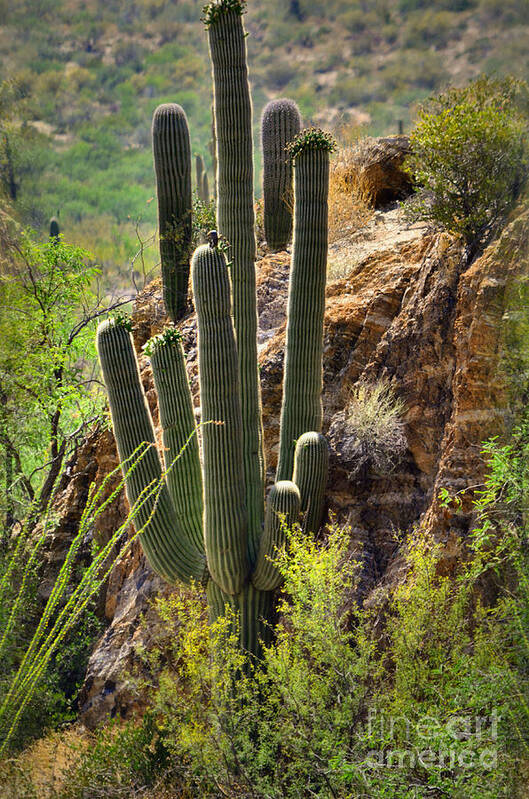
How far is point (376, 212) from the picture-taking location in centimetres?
1065

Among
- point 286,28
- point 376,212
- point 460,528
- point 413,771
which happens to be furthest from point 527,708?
point 286,28

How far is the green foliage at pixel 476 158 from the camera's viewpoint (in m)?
7.02

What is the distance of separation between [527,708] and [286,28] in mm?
47765

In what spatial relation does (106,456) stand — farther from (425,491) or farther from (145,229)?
(145,229)

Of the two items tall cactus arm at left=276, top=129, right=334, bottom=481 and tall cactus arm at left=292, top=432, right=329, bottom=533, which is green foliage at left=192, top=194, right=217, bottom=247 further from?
tall cactus arm at left=292, top=432, right=329, bottom=533

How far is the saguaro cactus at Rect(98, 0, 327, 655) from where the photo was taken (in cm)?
675

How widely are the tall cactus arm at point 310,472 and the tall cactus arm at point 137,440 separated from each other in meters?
1.13

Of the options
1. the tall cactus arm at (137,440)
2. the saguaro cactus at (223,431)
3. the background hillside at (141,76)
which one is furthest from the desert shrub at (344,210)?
the background hillside at (141,76)

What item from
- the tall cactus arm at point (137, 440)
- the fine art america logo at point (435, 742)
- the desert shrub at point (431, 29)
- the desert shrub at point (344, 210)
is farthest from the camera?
A: the desert shrub at point (431, 29)

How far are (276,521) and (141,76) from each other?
47.1m

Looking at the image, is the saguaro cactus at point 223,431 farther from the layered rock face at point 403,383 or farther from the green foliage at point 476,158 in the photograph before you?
the green foliage at point 476,158

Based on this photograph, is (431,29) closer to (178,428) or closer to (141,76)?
(141,76)

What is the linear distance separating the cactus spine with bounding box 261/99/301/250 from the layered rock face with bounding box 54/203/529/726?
150 cm

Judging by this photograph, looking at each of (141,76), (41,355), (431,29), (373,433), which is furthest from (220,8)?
(141,76)
